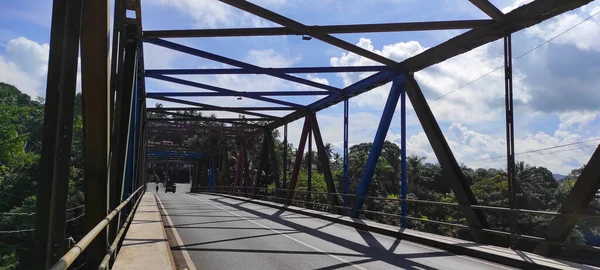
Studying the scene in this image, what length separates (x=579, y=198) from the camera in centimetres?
835

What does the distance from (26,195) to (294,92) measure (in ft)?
97.4

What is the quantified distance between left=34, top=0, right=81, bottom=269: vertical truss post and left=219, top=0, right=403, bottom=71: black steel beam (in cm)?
723

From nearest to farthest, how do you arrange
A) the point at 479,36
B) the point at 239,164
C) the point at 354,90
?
the point at 479,36 → the point at 354,90 → the point at 239,164

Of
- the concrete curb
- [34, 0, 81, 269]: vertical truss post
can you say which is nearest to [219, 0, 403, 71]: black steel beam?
the concrete curb

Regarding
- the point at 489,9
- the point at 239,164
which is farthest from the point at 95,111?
the point at 239,164

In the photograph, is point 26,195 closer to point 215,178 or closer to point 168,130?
point 168,130

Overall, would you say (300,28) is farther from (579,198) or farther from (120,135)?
(579,198)

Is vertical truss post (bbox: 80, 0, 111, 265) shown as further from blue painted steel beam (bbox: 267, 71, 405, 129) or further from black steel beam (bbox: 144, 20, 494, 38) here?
blue painted steel beam (bbox: 267, 71, 405, 129)

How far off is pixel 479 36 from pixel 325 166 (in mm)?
10714

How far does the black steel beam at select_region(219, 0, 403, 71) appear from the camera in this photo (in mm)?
10898

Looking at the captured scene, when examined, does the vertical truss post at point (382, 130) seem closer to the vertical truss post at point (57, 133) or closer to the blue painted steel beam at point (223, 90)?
the blue painted steel beam at point (223, 90)

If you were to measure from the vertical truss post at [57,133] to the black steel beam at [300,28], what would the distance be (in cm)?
723

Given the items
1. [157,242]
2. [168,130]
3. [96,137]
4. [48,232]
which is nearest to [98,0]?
[96,137]

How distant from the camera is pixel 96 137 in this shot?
18.5 feet
